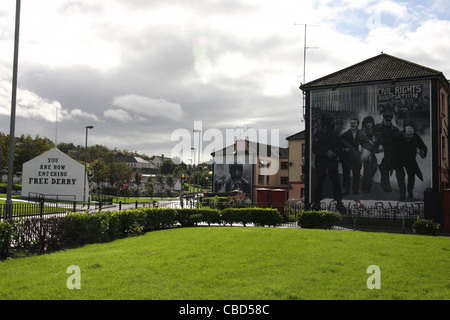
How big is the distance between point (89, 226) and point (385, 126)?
1944cm

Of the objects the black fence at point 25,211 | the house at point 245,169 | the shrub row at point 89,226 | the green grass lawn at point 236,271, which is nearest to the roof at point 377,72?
the shrub row at point 89,226

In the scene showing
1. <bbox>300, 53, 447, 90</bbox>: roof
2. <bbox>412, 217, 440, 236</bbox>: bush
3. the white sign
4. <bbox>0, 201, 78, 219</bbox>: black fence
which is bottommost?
<bbox>412, 217, 440, 236</bbox>: bush

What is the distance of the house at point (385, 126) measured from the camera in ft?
76.6

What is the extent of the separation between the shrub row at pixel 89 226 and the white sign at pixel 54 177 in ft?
81.0

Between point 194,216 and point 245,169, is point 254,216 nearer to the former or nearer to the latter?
point 194,216

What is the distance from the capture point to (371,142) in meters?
24.6

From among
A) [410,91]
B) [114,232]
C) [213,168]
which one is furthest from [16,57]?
[213,168]

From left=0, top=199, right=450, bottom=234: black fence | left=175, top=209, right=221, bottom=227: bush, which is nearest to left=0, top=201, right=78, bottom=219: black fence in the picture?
left=0, top=199, right=450, bottom=234: black fence

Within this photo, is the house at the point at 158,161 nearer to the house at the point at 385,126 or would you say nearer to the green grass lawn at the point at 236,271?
the house at the point at 385,126

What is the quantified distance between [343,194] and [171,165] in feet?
353

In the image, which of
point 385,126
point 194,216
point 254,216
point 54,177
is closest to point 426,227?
point 254,216

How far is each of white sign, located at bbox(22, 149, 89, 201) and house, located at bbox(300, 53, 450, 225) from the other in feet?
84.1

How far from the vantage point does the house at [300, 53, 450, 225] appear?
2336 cm

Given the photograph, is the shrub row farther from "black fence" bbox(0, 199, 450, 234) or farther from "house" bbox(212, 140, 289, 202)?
"house" bbox(212, 140, 289, 202)
